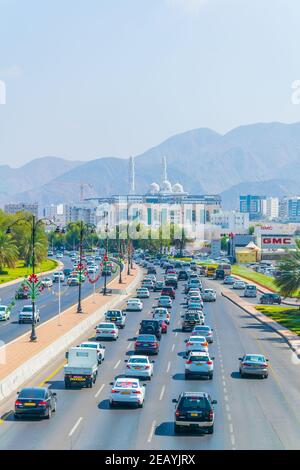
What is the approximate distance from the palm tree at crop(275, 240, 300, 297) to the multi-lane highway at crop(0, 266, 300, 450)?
77.5 ft

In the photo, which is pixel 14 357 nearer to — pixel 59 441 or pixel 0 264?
pixel 59 441

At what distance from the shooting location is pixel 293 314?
9431cm

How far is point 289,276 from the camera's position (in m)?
91.2

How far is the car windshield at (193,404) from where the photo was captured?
3638cm

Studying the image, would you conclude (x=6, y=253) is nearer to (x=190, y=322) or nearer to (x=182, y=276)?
(x=182, y=276)

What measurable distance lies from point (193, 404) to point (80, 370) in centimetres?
1204

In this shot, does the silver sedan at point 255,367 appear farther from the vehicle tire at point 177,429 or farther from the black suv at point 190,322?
the black suv at point 190,322

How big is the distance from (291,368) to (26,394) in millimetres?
22095

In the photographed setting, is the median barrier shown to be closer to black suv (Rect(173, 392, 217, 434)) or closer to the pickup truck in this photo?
the pickup truck

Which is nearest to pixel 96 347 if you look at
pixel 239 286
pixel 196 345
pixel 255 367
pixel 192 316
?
pixel 196 345

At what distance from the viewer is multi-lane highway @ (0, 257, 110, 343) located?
241 feet

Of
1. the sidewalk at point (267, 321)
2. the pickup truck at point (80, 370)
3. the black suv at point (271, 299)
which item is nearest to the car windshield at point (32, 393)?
the pickup truck at point (80, 370)
